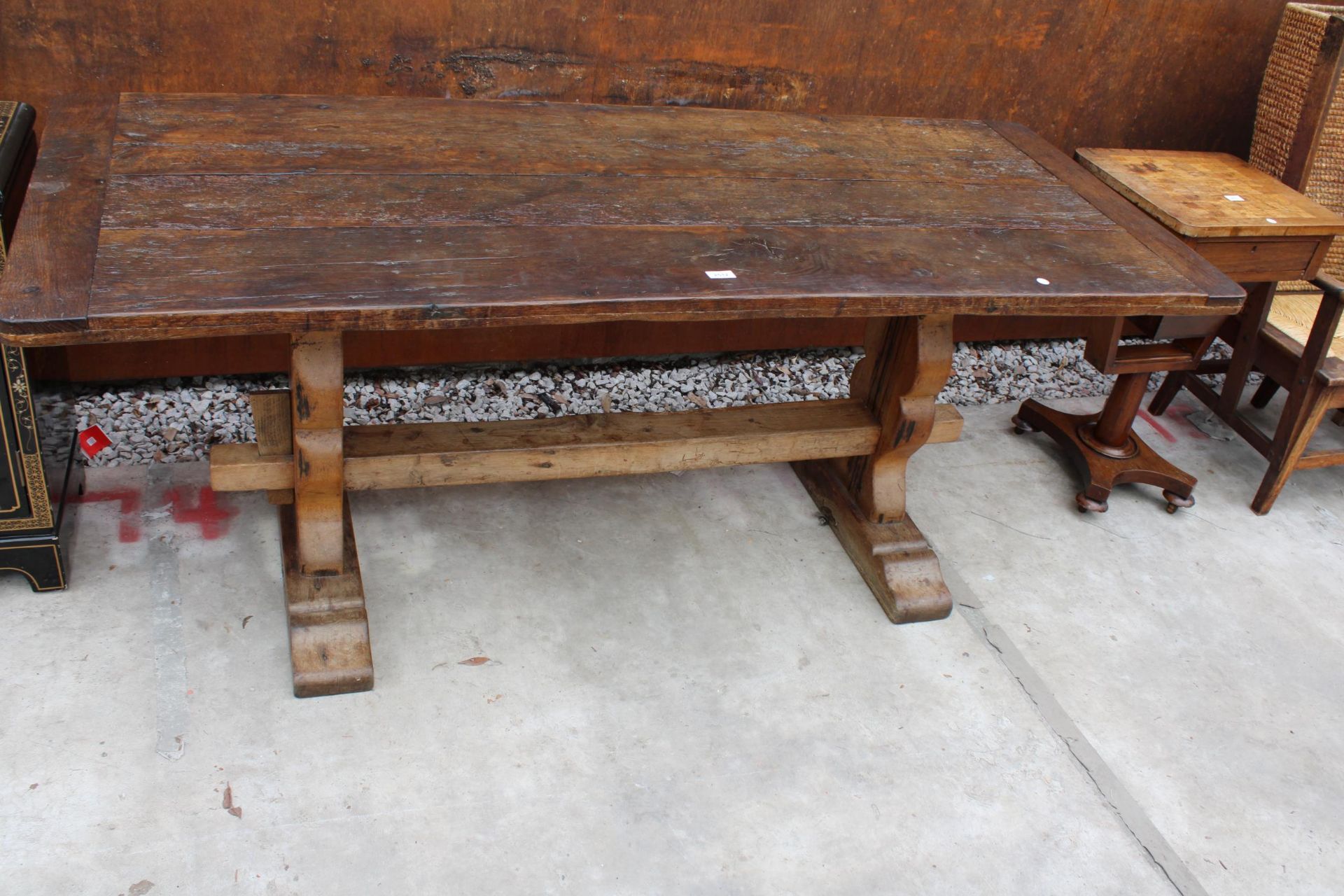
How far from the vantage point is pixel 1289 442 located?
2957 millimetres

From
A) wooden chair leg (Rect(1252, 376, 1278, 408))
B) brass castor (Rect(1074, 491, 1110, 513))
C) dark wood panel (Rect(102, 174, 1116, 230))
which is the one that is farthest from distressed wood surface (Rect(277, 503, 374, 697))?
wooden chair leg (Rect(1252, 376, 1278, 408))

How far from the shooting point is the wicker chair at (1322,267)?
2.83 m

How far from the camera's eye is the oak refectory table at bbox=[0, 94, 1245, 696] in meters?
1.71

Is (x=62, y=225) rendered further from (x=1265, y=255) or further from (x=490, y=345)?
(x=1265, y=255)

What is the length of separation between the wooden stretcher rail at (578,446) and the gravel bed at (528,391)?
54cm

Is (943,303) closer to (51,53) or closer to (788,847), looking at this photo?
(788,847)

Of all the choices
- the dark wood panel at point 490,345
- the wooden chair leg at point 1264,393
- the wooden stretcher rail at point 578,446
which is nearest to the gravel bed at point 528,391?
the dark wood panel at point 490,345

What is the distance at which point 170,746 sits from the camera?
1968 millimetres

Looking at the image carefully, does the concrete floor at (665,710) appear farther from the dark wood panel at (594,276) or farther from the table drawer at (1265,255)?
the dark wood panel at (594,276)

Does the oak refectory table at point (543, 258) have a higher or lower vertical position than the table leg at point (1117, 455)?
higher

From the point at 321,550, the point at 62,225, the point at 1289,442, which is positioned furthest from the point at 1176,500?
the point at 62,225

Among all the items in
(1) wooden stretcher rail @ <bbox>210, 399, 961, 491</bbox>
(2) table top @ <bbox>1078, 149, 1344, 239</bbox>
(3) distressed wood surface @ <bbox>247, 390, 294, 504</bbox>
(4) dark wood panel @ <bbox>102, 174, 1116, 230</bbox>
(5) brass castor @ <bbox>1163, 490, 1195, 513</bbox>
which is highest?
(4) dark wood panel @ <bbox>102, 174, 1116, 230</bbox>

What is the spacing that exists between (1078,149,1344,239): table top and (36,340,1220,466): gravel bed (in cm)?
74

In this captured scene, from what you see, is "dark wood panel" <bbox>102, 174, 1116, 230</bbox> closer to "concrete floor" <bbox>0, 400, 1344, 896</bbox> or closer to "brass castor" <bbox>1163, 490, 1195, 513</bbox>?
"concrete floor" <bbox>0, 400, 1344, 896</bbox>
